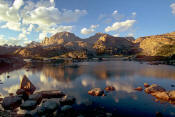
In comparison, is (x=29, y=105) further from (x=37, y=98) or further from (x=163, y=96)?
(x=163, y=96)

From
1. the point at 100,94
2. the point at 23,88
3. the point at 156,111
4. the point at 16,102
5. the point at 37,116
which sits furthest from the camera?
the point at 23,88

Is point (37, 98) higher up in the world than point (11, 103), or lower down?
higher up

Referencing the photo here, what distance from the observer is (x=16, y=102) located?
1182 inches

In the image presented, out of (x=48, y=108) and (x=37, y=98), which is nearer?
(x=48, y=108)

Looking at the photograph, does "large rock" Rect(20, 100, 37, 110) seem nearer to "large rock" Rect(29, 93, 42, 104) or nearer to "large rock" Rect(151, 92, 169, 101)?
"large rock" Rect(29, 93, 42, 104)

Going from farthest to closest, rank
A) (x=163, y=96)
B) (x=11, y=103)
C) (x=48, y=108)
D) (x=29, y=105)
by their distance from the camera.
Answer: (x=163, y=96) < (x=11, y=103) < (x=29, y=105) < (x=48, y=108)

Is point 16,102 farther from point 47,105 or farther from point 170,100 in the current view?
point 170,100

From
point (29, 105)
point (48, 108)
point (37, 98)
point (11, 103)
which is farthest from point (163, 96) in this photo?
point (11, 103)

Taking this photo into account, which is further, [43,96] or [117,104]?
[43,96]

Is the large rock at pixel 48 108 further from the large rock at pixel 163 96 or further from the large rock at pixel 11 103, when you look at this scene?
the large rock at pixel 163 96

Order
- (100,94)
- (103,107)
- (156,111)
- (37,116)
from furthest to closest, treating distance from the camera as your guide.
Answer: (100,94) → (103,107) → (156,111) → (37,116)

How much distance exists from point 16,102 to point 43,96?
6516 millimetres

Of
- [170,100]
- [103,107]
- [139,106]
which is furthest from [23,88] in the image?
[170,100]

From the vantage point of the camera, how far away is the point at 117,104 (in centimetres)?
2942
